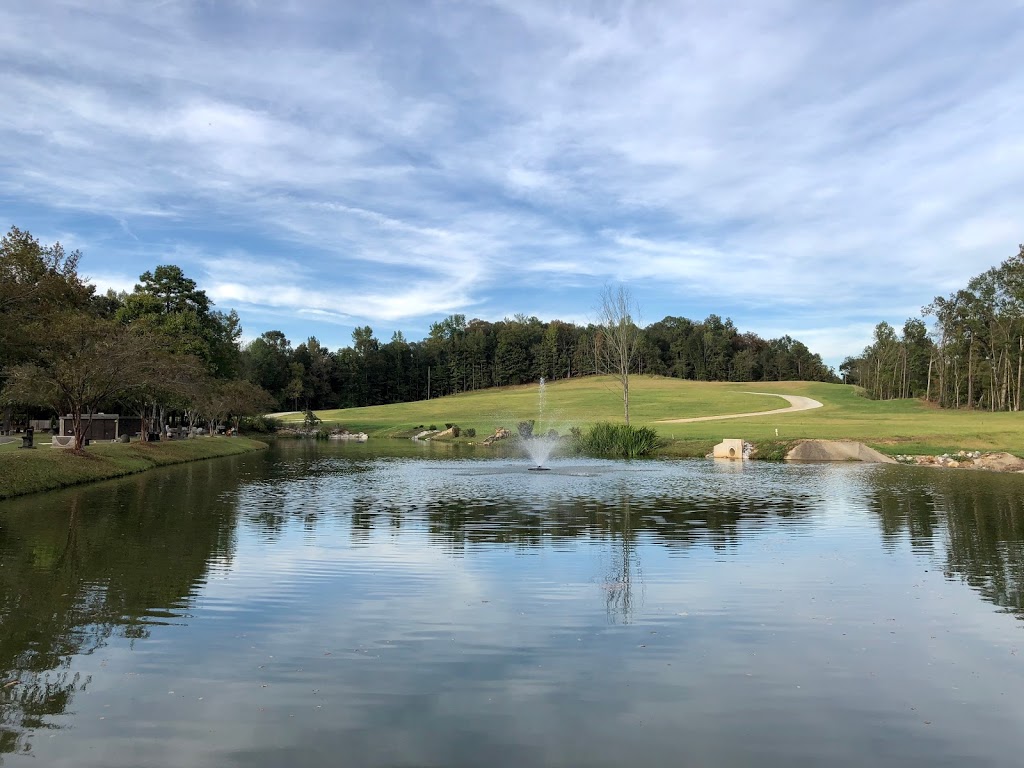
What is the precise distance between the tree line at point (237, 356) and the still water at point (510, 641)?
1559 centimetres

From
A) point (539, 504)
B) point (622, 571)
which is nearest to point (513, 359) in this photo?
point (539, 504)

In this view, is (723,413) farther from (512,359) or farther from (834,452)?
(512,359)

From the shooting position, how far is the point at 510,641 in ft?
30.5

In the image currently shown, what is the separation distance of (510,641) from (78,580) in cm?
780

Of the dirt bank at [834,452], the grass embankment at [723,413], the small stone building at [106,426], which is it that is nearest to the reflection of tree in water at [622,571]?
the dirt bank at [834,452]

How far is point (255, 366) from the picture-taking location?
136m

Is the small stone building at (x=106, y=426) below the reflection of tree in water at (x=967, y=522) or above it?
above

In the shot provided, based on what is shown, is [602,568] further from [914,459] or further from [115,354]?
[914,459]

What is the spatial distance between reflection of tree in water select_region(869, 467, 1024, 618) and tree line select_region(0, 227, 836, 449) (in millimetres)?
28247

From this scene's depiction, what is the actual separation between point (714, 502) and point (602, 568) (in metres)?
12.0

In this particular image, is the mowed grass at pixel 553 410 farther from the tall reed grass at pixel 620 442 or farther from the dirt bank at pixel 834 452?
the dirt bank at pixel 834 452

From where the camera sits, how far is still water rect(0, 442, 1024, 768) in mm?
6520

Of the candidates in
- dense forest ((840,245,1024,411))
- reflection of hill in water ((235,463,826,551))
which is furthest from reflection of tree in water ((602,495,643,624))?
dense forest ((840,245,1024,411))

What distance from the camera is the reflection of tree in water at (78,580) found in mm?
7727
